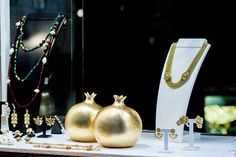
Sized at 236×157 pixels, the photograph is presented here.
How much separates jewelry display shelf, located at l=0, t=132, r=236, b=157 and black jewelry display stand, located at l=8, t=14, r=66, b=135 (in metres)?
0.15

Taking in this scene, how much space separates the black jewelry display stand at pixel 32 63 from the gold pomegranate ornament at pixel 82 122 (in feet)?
0.74

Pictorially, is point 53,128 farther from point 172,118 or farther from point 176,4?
point 176,4

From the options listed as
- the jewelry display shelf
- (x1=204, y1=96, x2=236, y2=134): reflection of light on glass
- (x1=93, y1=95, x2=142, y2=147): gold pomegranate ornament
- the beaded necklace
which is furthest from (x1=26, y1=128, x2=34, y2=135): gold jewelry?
(x1=204, y1=96, x2=236, y2=134): reflection of light on glass

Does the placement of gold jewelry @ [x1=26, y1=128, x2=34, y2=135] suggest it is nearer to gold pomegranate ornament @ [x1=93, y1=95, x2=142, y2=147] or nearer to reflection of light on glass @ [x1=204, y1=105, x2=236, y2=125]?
gold pomegranate ornament @ [x1=93, y1=95, x2=142, y2=147]

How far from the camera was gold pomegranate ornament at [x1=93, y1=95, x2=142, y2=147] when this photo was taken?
6.10ft

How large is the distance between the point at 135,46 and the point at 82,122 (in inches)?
19.1

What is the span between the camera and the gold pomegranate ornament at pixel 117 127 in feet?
6.10

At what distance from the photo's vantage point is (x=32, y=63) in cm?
227

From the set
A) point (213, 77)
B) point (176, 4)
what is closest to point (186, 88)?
point (213, 77)

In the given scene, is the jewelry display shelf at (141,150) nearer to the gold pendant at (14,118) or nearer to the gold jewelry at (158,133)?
the gold jewelry at (158,133)

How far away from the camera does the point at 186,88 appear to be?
201 centimetres

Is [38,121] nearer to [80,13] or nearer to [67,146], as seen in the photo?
[67,146]

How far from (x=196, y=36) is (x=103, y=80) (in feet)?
1.55

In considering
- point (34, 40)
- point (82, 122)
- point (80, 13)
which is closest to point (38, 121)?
point (82, 122)
